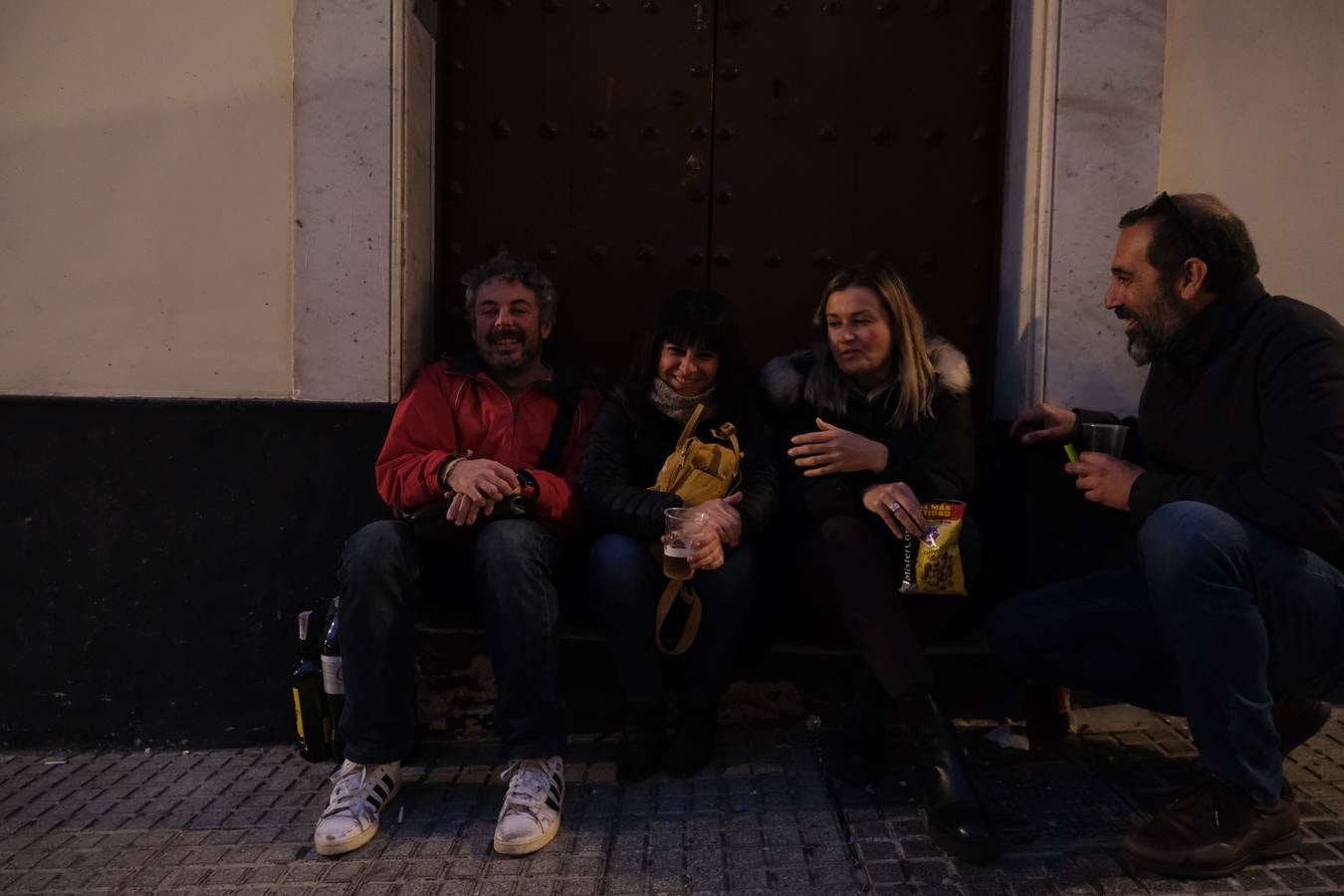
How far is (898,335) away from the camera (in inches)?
113

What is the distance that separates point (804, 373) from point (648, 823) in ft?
4.61

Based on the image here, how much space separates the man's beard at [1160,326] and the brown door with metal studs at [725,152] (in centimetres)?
90

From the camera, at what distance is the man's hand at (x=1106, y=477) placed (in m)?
2.44

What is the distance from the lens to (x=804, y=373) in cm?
296

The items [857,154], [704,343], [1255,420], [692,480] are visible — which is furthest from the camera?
[857,154]

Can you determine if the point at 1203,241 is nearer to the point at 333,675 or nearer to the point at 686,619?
the point at 686,619

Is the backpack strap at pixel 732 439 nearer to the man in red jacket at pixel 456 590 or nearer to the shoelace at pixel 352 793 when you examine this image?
the man in red jacket at pixel 456 590

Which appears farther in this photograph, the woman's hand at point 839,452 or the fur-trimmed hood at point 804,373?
the fur-trimmed hood at point 804,373

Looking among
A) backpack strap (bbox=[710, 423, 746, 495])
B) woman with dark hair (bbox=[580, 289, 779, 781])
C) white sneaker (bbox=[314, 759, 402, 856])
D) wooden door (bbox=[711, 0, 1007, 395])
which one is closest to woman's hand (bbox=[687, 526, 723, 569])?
woman with dark hair (bbox=[580, 289, 779, 781])

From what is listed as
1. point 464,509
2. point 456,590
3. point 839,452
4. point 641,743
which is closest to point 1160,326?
point 839,452

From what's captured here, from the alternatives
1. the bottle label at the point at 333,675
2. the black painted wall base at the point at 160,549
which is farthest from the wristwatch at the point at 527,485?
the bottle label at the point at 333,675

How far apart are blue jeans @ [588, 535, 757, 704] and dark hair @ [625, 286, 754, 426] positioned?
49cm

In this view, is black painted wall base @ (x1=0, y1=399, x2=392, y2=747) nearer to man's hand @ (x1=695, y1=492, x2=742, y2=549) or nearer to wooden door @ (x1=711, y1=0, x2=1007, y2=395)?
man's hand @ (x1=695, y1=492, x2=742, y2=549)

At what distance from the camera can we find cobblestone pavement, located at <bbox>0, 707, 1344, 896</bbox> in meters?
2.19
